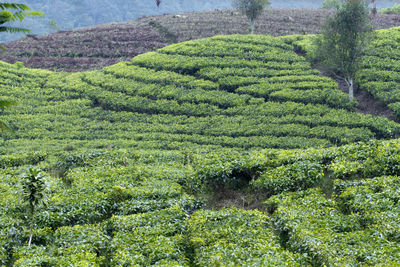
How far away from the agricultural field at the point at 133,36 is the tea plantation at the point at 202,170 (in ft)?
44.6

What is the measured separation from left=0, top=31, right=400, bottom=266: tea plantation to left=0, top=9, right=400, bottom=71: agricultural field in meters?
13.6

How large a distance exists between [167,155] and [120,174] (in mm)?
5084

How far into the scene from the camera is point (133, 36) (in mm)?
64562

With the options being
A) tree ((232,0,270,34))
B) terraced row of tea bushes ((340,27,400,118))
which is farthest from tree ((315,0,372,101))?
tree ((232,0,270,34))

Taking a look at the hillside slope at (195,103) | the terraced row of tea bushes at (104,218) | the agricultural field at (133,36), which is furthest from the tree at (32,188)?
the agricultural field at (133,36)

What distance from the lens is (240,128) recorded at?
32438 millimetres

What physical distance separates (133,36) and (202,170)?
168ft

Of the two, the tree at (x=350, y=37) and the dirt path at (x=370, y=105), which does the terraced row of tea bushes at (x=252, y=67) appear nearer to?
the dirt path at (x=370, y=105)

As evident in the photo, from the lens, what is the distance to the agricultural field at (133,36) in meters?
56.1

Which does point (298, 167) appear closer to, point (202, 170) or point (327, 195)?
point (327, 195)

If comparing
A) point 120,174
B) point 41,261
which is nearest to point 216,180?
point 120,174

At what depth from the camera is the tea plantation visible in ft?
43.6

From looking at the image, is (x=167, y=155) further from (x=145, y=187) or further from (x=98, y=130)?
(x=98, y=130)

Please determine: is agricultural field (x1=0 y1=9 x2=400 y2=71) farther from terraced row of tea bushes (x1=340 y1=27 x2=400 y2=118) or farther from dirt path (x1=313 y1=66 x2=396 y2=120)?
dirt path (x1=313 y1=66 x2=396 y2=120)
